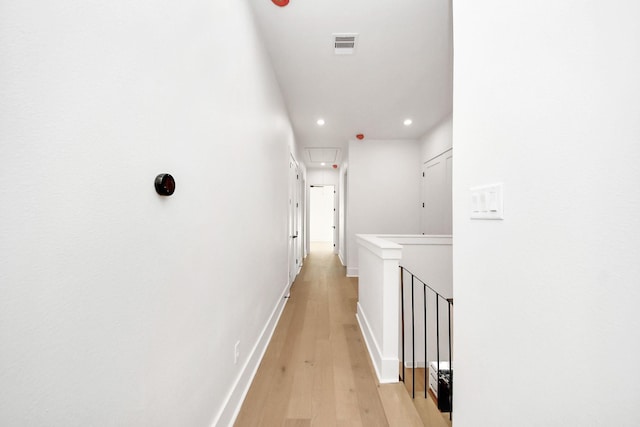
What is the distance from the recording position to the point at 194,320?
3.52ft

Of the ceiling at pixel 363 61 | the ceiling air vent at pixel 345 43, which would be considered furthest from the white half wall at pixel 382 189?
the ceiling air vent at pixel 345 43

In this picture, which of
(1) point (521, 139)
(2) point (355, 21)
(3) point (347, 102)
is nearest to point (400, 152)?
(3) point (347, 102)

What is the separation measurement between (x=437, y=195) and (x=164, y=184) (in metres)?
4.34

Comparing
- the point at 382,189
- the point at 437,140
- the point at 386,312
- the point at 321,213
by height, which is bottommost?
the point at 386,312

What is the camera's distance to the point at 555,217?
2.09ft

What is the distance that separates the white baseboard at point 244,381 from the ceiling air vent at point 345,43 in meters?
2.61

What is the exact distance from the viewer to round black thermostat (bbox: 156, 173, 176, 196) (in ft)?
2.73

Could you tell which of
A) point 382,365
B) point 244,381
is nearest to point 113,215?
point 244,381

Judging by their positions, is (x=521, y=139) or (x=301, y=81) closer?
(x=521, y=139)

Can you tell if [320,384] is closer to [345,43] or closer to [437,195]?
[345,43]

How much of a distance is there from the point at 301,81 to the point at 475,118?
2438 mm

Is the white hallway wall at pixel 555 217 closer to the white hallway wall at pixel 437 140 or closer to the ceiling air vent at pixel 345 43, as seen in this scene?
the ceiling air vent at pixel 345 43

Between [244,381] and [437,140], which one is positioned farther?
[437,140]

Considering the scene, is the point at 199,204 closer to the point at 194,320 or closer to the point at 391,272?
the point at 194,320
